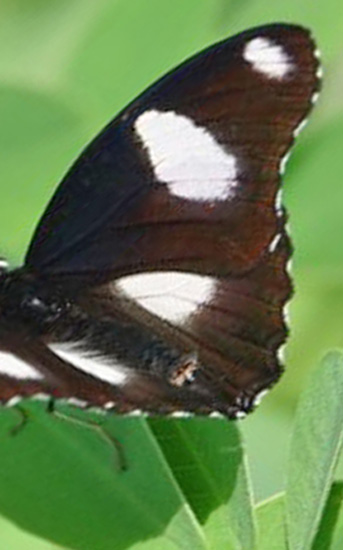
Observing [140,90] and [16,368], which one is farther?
[140,90]

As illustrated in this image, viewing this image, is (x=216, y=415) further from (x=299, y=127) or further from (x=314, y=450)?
(x=299, y=127)

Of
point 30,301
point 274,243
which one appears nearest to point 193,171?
point 274,243

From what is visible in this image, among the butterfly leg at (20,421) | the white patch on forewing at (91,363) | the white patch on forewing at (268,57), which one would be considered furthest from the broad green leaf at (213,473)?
the white patch on forewing at (268,57)

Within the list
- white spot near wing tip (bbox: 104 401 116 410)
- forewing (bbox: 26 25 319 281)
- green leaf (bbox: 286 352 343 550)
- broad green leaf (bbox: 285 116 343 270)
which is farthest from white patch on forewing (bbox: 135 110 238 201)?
green leaf (bbox: 286 352 343 550)

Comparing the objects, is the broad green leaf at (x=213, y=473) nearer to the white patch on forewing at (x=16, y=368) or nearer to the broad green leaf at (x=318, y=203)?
the white patch on forewing at (x=16, y=368)

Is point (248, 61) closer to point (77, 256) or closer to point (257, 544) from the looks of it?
point (77, 256)

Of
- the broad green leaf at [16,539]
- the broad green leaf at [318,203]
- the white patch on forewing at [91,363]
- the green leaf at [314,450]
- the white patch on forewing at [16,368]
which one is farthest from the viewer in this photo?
the broad green leaf at [318,203]
